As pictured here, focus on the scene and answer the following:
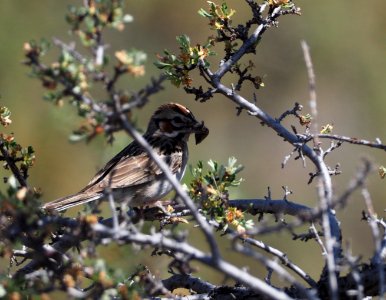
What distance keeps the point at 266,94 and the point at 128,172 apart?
16.2 ft

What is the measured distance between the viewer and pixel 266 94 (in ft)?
34.2

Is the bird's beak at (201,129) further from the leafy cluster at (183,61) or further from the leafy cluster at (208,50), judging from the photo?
the leafy cluster at (183,61)

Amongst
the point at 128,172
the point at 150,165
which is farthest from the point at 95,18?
the point at 150,165

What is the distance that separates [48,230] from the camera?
297 cm

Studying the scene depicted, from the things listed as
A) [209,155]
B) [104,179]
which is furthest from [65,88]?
[209,155]

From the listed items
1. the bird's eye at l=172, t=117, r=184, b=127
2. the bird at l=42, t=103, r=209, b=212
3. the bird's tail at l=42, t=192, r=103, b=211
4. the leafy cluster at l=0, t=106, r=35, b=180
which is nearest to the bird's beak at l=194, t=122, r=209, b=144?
the bird at l=42, t=103, r=209, b=212

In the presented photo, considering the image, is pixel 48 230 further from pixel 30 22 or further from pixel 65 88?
pixel 30 22

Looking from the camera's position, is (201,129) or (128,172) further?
(201,129)

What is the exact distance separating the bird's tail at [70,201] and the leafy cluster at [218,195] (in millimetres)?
1282

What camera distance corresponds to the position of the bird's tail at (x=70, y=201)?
5.12m

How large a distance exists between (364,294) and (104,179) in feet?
8.53

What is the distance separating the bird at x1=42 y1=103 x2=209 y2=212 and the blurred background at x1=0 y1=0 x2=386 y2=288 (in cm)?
272

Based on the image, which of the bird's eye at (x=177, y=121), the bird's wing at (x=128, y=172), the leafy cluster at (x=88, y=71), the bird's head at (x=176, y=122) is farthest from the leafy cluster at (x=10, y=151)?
the bird's eye at (x=177, y=121)

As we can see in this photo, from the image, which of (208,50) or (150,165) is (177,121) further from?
(208,50)
